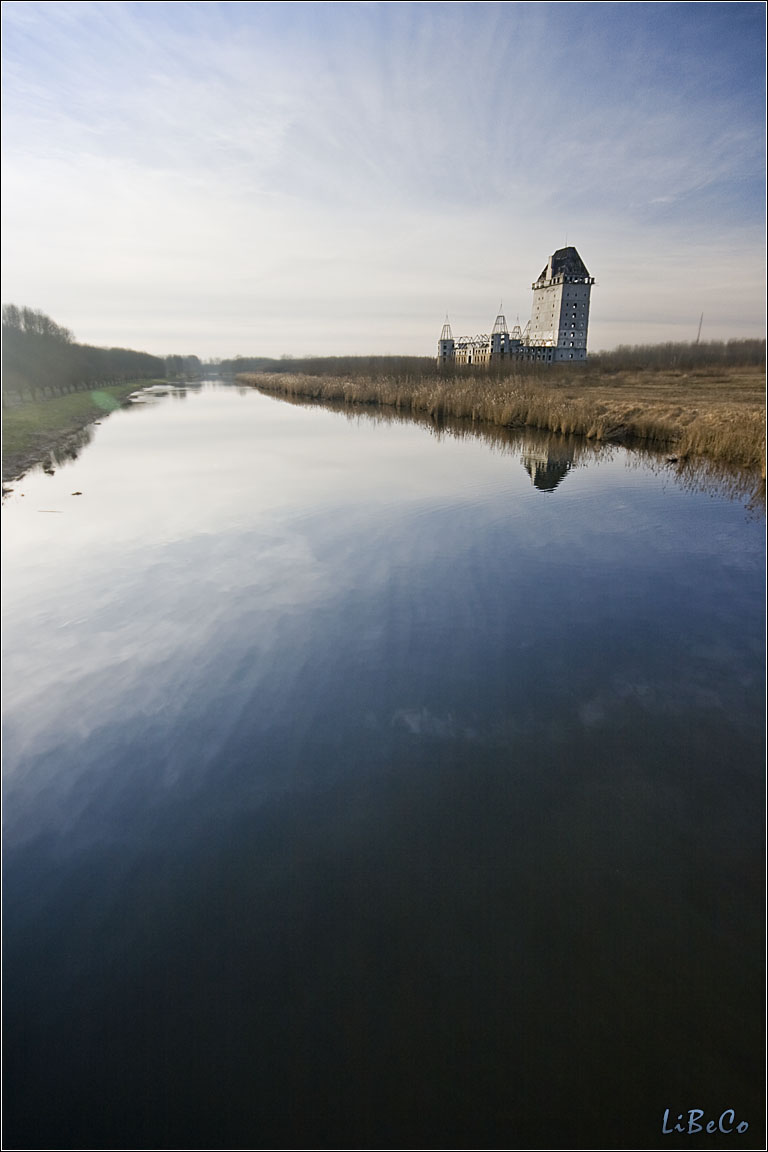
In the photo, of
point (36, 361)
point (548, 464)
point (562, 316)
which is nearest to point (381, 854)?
point (548, 464)

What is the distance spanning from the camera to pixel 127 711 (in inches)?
218

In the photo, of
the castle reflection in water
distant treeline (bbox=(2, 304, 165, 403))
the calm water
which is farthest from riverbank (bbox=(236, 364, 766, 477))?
distant treeline (bbox=(2, 304, 165, 403))

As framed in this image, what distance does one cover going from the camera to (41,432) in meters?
25.3

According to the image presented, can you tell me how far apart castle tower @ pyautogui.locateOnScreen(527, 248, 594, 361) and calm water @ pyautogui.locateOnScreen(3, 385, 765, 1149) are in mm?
73679

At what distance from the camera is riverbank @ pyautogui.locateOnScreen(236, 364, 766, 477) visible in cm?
1620

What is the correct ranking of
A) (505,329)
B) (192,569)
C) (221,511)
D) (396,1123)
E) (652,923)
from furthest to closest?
(505,329) < (221,511) < (192,569) < (652,923) < (396,1123)

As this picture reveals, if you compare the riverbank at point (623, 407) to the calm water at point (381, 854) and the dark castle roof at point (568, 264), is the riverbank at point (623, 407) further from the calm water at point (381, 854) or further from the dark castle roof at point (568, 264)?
the dark castle roof at point (568, 264)

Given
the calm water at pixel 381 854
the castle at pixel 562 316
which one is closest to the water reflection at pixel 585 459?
the calm water at pixel 381 854

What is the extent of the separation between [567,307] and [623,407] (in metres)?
58.7

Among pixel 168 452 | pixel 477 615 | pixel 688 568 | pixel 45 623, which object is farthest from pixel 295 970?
pixel 168 452

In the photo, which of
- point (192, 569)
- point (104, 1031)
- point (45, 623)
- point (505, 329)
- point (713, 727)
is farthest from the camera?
point (505, 329)

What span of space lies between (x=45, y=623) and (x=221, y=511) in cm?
550

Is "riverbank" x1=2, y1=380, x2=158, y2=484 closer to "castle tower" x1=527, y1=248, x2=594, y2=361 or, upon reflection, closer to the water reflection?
the water reflection

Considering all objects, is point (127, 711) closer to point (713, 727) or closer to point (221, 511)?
point (713, 727)
